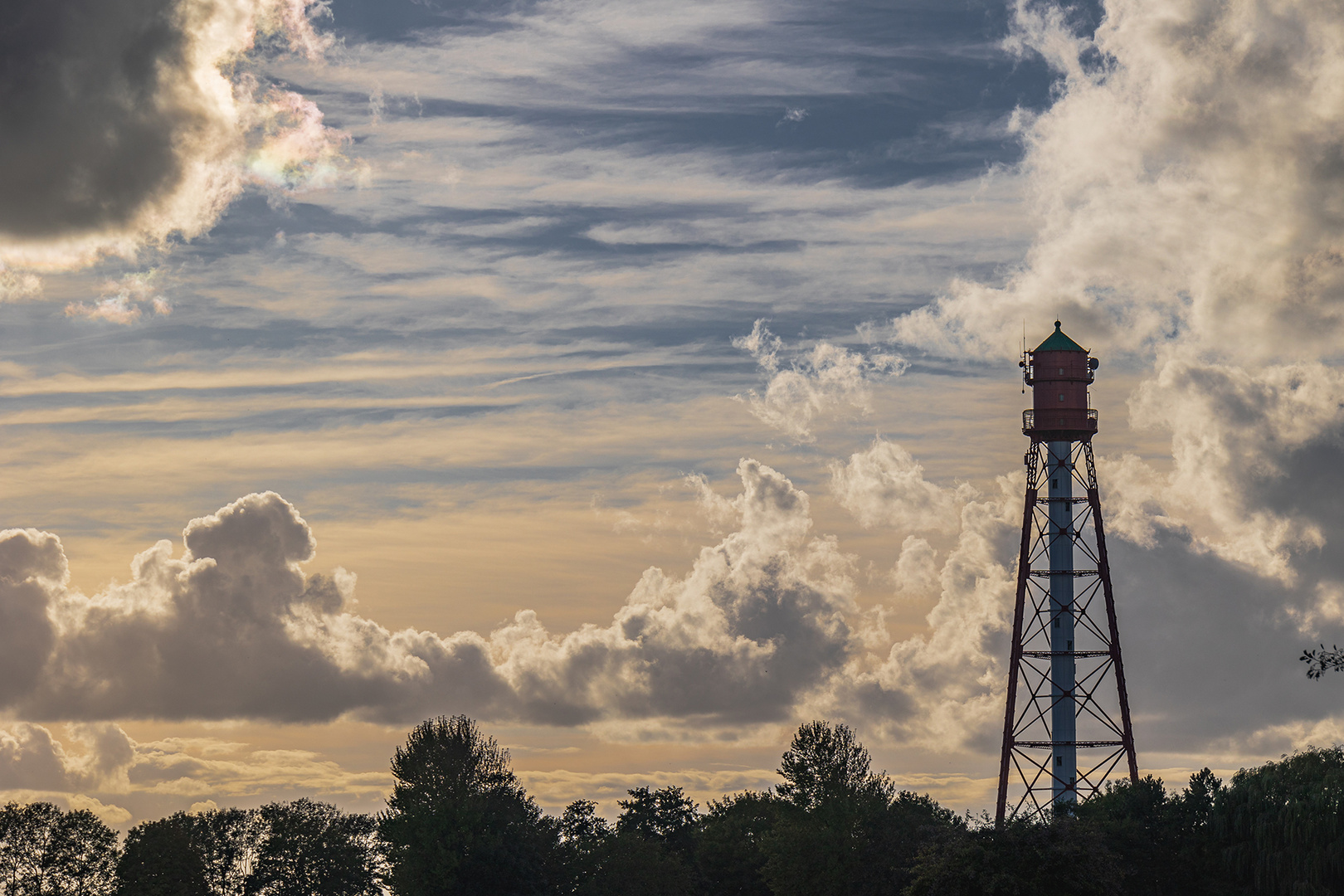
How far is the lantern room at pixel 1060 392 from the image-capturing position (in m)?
95.1

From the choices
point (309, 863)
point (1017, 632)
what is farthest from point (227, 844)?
point (1017, 632)

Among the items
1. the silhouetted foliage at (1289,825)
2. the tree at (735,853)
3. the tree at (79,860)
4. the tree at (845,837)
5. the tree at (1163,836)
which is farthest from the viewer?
the tree at (79,860)

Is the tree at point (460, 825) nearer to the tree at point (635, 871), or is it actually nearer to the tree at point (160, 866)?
the tree at point (635, 871)

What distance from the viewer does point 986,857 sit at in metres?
72.4

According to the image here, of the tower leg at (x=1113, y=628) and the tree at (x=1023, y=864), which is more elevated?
the tower leg at (x=1113, y=628)

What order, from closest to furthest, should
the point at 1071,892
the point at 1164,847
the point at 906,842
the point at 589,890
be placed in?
the point at 1071,892
the point at 1164,847
the point at 906,842
the point at 589,890

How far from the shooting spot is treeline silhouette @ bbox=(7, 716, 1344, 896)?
71.6 metres

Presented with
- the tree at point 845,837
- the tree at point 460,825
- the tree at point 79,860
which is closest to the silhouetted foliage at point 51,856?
the tree at point 79,860

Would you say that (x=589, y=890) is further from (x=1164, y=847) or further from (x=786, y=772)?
(x=1164, y=847)

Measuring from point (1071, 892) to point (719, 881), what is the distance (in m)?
44.3

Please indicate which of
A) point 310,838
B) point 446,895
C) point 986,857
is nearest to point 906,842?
point 986,857

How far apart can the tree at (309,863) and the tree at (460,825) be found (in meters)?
19.5

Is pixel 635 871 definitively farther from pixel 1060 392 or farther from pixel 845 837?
pixel 1060 392

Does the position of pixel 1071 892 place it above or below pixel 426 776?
below
